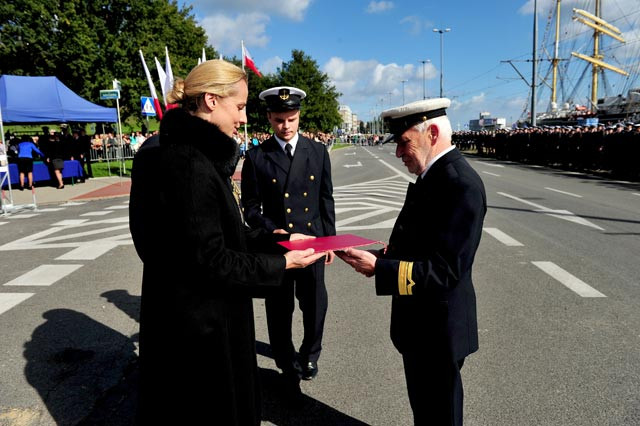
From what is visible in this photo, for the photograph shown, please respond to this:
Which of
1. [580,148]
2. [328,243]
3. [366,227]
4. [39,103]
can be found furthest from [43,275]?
[580,148]

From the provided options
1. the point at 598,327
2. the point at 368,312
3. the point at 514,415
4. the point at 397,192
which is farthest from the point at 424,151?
the point at 397,192

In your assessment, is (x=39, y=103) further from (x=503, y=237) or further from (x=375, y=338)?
(x=375, y=338)

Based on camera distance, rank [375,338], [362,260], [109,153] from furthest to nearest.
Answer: [109,153], [375,338], [362,260]

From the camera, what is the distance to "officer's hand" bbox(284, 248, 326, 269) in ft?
6.38

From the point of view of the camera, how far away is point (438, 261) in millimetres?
1927

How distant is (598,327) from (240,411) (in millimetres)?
3526

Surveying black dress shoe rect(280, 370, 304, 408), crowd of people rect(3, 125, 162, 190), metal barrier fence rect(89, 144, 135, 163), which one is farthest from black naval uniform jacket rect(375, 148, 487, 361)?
metal barrier fence rect(89, 144, 135, 163)

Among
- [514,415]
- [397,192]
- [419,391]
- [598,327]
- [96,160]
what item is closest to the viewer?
[419,391]

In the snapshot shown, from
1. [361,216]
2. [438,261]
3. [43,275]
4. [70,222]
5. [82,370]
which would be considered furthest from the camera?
[70,222]

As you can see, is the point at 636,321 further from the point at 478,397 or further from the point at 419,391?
the point at 419,391

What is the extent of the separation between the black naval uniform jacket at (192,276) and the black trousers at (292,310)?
126cm

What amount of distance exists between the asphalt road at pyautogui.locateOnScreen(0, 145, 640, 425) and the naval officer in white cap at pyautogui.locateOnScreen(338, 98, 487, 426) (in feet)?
0.45

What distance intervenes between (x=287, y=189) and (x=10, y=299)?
12.7ft

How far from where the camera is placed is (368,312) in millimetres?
4586
